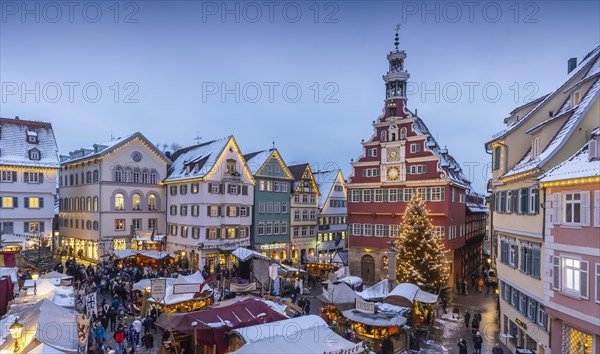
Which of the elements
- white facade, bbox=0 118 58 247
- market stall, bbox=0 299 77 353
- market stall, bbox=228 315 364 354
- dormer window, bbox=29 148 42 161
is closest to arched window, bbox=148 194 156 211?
white facade, bbox=0 118 58 247

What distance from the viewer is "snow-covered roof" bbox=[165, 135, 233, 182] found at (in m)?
44.0

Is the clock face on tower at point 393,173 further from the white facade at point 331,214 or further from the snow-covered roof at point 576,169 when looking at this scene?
the snow-covered roof at point 576,169

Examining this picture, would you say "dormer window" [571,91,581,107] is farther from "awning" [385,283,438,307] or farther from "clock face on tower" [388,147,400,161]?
"clock face on tower" [388,147,400,161]

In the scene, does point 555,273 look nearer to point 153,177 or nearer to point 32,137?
point 153,177

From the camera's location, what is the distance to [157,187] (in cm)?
4897

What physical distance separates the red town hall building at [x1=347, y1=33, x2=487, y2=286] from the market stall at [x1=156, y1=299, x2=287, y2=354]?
23397 mm

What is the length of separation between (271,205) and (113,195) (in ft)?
59.0

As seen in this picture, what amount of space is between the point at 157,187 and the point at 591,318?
44449 mm

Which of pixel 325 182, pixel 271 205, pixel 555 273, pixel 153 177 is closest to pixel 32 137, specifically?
pixel 153 177

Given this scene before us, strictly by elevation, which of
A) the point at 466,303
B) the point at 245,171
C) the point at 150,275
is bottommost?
the point at 466,303

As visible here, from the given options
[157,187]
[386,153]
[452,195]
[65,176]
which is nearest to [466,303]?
[452,195]

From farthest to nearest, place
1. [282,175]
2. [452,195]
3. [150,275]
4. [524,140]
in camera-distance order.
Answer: [282,175]
[452,195]
[150,275]
[524,140]

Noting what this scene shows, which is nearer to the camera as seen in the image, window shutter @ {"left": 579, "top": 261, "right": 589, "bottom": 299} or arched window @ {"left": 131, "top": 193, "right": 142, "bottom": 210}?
window shutter @ {"left": 579, "top": 261, "right": 589, "bottom": 299}

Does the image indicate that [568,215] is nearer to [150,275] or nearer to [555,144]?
[555,144]
